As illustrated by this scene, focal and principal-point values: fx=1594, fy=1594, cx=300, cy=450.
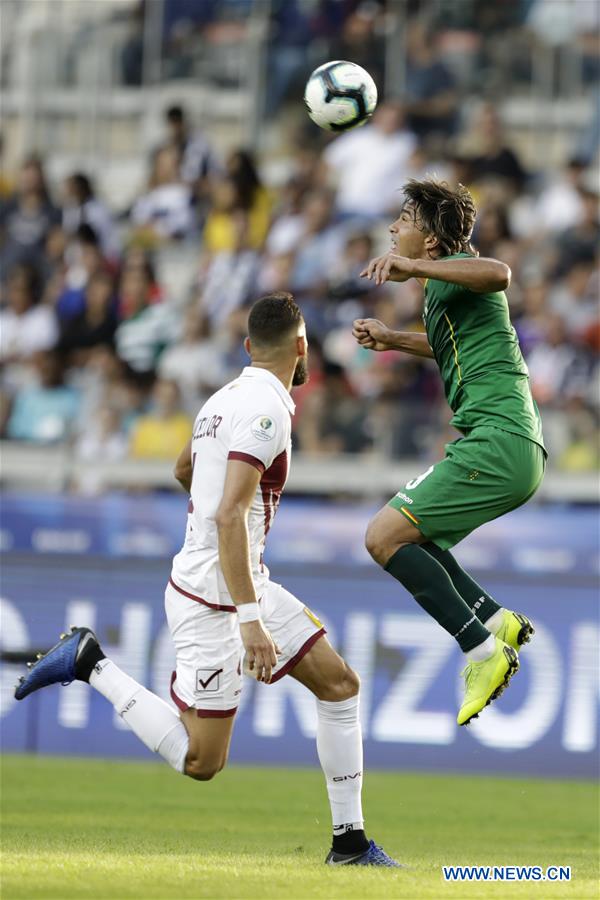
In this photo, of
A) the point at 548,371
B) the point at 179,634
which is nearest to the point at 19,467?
the point at 548,371

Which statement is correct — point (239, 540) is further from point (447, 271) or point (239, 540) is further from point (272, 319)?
point (447, 271)

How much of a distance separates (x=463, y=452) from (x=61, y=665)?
6.99ft

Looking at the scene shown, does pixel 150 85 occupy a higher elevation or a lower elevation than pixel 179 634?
higher

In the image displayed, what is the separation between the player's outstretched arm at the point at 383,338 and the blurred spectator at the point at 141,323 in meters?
7.69

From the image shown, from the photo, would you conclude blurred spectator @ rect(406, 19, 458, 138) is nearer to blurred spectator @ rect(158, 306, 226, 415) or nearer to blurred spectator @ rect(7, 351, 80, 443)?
blurred spectator @ rect(158, 306, 226, 415)

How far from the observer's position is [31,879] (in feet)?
20.0

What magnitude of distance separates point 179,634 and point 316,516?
256 inches

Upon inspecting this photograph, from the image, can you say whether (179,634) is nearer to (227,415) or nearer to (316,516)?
(227,415)

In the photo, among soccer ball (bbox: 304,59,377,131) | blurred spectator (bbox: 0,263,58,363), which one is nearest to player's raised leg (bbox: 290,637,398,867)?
soccer ball (bbox: 304,59,377,131)

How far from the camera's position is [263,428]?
692 cm

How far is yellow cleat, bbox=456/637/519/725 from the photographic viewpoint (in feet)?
23.3

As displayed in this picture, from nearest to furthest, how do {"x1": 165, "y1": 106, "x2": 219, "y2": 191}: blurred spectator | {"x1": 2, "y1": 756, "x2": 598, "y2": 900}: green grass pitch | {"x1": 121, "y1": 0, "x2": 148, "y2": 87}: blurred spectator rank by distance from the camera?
{"x1": 2, "y1": 756, "x2": 598, "y2": 900}: green grass pitch
{"x1": 165, "y1": 106, "x2": 219, "y2": 191}: blurred spectator
{"x1": 121, "y1": 0, "x2": 148, "y2": 87}: blurred spectator

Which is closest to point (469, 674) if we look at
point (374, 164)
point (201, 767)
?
point (201, 767)

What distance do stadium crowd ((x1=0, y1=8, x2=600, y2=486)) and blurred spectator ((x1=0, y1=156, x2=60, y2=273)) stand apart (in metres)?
0.02
